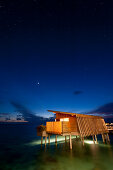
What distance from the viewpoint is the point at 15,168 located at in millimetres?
9508

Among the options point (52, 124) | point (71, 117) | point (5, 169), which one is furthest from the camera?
point (71, 117)

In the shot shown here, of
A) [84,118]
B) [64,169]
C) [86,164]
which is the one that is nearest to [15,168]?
[64,169]

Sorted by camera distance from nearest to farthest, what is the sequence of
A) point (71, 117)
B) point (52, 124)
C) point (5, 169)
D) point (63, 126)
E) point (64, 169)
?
point (64, 169), point (5, 169), point (63, 126), point (52, 124), point (71, 117)

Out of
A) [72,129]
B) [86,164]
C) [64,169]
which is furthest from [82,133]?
[64,169]

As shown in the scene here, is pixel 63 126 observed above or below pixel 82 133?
above

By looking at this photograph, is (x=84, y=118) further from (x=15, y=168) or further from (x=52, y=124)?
(x=15, y=168)

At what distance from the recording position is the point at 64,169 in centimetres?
880

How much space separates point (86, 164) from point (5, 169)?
24.2 feet

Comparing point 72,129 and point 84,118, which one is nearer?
point 72,129

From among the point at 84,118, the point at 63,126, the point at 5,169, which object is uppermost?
the point at 84,118

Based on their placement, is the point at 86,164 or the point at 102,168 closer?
the point at 102,168

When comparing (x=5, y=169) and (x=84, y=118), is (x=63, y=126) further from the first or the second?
(x=5, y=169)

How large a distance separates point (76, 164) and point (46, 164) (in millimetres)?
2784

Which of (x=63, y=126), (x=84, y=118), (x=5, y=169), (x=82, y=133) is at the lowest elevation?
(x=5, y=169)
